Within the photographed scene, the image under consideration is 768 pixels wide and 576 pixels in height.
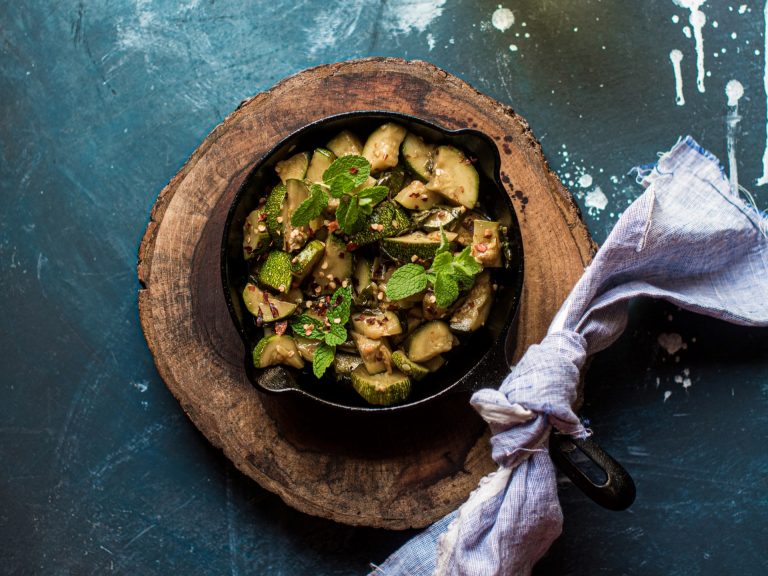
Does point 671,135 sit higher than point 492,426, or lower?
higher

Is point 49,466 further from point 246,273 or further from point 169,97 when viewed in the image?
point 169,97

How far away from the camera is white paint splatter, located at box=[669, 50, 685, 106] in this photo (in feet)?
7.73

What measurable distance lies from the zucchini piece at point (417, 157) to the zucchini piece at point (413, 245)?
6.8 inches

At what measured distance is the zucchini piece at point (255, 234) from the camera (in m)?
1.91

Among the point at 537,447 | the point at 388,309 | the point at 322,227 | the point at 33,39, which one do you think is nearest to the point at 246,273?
the point at 322,227

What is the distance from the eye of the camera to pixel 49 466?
7.55ft

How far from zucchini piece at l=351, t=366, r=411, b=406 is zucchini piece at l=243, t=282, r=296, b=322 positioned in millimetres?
254

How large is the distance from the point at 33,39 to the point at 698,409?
2.49 m

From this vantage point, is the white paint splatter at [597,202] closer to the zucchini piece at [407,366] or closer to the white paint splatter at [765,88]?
the white paint splatter at [765,88]

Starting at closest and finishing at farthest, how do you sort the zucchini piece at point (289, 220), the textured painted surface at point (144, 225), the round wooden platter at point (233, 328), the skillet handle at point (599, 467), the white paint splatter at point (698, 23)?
the skillet handle at point (599, 467) → the zucchini piece at point (289, 220) → the round wooden platter at point (233, 328) → the textured painted surface at point (144, 225) → the white paint splatter at point (698, 23)

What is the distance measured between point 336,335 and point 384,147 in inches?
20.5

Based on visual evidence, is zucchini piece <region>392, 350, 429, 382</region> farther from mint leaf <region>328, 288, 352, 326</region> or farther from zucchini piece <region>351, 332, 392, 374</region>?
mint leaf <region>328, 288, 352, 326</region>

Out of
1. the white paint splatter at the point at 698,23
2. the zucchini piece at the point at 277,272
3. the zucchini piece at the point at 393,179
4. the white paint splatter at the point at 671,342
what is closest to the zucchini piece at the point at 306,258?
the zucchini piece at the point at 277,272

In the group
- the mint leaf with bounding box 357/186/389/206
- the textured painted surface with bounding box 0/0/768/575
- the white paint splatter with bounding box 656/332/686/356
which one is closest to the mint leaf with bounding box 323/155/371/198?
the mint leaf with bounding box 357/186/389/206
